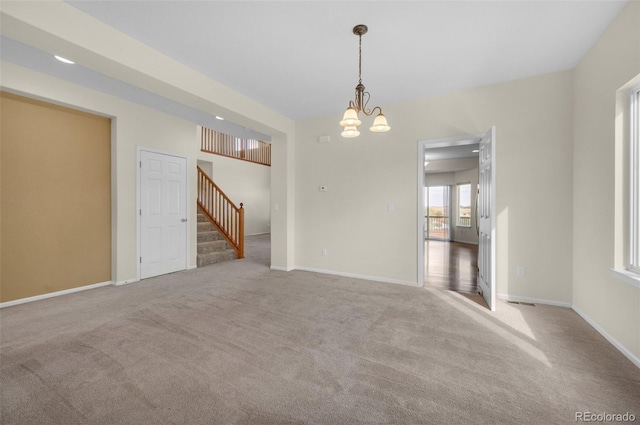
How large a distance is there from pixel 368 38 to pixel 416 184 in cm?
220

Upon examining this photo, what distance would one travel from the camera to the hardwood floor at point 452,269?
406 cm

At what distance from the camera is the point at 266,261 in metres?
5.90

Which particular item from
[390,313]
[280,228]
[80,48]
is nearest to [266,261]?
[280,228]

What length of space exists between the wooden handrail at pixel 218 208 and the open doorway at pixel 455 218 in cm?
450

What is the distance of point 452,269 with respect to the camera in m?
5.11

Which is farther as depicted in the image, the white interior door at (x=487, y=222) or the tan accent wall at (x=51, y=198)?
the tan accent wall at (x=51, y=198)

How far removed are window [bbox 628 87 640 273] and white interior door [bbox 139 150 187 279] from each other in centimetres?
604

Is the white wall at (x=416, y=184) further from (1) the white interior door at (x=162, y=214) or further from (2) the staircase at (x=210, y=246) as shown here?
(1) the white interior door at (x=162, y=214)

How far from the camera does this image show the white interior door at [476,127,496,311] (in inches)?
120

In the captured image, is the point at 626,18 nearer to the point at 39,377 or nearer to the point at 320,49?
the point at 320,49

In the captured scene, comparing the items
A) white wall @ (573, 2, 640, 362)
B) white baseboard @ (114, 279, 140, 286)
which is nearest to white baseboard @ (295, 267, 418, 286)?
white wall @ (573, 2, 640, 362)

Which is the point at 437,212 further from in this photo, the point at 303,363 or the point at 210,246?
the point at 303,363

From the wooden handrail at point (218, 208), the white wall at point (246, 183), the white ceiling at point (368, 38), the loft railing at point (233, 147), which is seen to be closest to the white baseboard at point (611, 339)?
the white ceiling at point (368, 38)

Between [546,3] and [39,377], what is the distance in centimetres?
484
